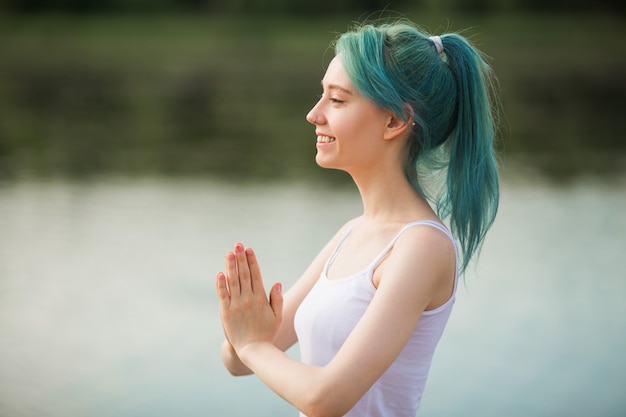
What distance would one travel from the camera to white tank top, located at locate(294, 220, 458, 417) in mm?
1770

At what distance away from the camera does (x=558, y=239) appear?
9.05m

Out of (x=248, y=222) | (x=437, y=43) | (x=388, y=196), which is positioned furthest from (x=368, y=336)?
(x=248, y=222)

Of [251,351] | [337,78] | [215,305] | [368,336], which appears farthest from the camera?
[215,305]

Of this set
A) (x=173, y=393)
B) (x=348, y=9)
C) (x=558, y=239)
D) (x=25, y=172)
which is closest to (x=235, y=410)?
(x=173, y=393)

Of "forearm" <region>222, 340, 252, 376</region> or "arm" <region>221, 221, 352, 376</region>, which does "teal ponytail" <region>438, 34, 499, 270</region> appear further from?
"forearm" <region>222, 340, 252, 376</region>

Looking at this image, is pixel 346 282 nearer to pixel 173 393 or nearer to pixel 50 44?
pixel 173 393

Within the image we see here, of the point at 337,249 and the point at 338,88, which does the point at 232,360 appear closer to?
the point at 337,249

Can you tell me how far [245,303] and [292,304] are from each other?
0.92ft

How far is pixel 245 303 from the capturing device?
1.76 m

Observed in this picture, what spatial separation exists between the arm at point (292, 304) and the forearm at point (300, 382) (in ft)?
0.70

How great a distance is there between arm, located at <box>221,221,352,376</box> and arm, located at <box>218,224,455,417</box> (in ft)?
0.62

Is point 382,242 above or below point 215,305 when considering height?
below

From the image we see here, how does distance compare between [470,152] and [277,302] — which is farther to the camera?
[470,152]

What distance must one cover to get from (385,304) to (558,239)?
7669 mm
